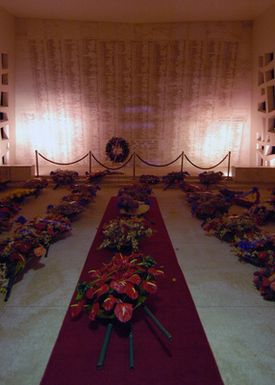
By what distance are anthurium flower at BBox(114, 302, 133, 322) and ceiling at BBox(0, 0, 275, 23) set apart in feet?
33.3

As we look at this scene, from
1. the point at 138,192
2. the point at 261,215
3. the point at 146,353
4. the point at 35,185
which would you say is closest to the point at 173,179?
the point at 138,192

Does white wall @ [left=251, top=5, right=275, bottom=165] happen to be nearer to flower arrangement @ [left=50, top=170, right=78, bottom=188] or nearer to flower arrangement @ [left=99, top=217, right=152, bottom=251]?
flower arrangement @ [left=50, top=170, right=78, bottom=188]

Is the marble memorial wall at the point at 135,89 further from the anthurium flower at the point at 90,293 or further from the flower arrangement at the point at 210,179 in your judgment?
the anthurium flower at the point at 90,293

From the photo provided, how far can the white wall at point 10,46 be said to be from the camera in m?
11.1

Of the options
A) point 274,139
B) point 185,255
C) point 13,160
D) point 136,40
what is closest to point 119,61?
point 136,40

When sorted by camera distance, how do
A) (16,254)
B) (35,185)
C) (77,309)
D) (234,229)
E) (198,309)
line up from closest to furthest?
(77,309)
(198,309)
(16,254)
(234,229)
(35,185)

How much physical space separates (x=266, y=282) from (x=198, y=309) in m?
0.91

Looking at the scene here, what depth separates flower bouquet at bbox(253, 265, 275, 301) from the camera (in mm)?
3873

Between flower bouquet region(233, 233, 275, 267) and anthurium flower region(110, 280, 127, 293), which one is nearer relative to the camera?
anthurium flower region(110, 280, 127, 293)

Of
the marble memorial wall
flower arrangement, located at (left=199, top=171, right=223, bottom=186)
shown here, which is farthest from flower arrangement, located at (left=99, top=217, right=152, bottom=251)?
the marble memorial wall

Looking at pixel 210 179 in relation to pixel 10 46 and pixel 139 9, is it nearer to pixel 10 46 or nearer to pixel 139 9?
pixel 139 9

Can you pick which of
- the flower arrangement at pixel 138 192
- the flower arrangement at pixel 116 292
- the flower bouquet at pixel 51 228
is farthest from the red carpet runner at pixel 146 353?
the flower arrangement at pixel 138 192

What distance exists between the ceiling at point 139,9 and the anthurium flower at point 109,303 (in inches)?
397

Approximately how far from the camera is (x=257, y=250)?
197 inches
